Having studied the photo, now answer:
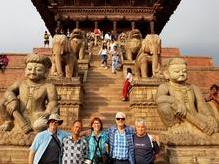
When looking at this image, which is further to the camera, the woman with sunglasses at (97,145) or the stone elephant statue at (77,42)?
the stone elephant statue at (77,42)

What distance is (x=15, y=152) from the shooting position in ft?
21.7

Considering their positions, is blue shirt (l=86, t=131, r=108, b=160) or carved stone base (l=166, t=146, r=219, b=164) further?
carved stone base (l=166, t=146, r=219, b=164)

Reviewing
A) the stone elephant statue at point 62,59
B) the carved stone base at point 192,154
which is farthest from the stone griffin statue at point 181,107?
the stone elephant statue at point 62,59

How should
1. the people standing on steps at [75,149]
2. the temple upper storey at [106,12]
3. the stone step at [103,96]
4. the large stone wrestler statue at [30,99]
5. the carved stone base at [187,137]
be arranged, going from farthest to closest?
the temple upper storey at [106,12], the stone step at [103,96], the large stone wrestler statue at [30,99], the carved stone base at [187,137], the people standing on steps at [75,149]

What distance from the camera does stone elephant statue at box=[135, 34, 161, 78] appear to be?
1271 cm

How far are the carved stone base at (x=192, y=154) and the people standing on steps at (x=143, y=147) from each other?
134 cm

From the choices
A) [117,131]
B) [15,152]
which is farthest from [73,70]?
[117,131]

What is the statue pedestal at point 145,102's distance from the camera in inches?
465

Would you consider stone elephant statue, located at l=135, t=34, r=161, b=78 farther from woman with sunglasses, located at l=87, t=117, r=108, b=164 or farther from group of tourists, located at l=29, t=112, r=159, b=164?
woman with sunglasses, located at l=87, t=117, r=108, b=164

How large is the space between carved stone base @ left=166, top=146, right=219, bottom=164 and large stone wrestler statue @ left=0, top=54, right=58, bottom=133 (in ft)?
6.81

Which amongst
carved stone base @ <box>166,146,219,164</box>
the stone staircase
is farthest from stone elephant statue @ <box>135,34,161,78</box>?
carved stone base @ <box>166,146,219,164</box>

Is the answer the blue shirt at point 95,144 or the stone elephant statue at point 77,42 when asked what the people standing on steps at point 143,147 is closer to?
the blue shirt at point 95,144

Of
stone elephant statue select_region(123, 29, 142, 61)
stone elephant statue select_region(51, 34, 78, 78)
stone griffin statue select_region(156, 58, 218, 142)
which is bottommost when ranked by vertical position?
stone griffin statue select_region(156, 58, 218, 142)

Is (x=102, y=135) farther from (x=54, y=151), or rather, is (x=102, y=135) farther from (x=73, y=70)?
(x=73, y=70)
